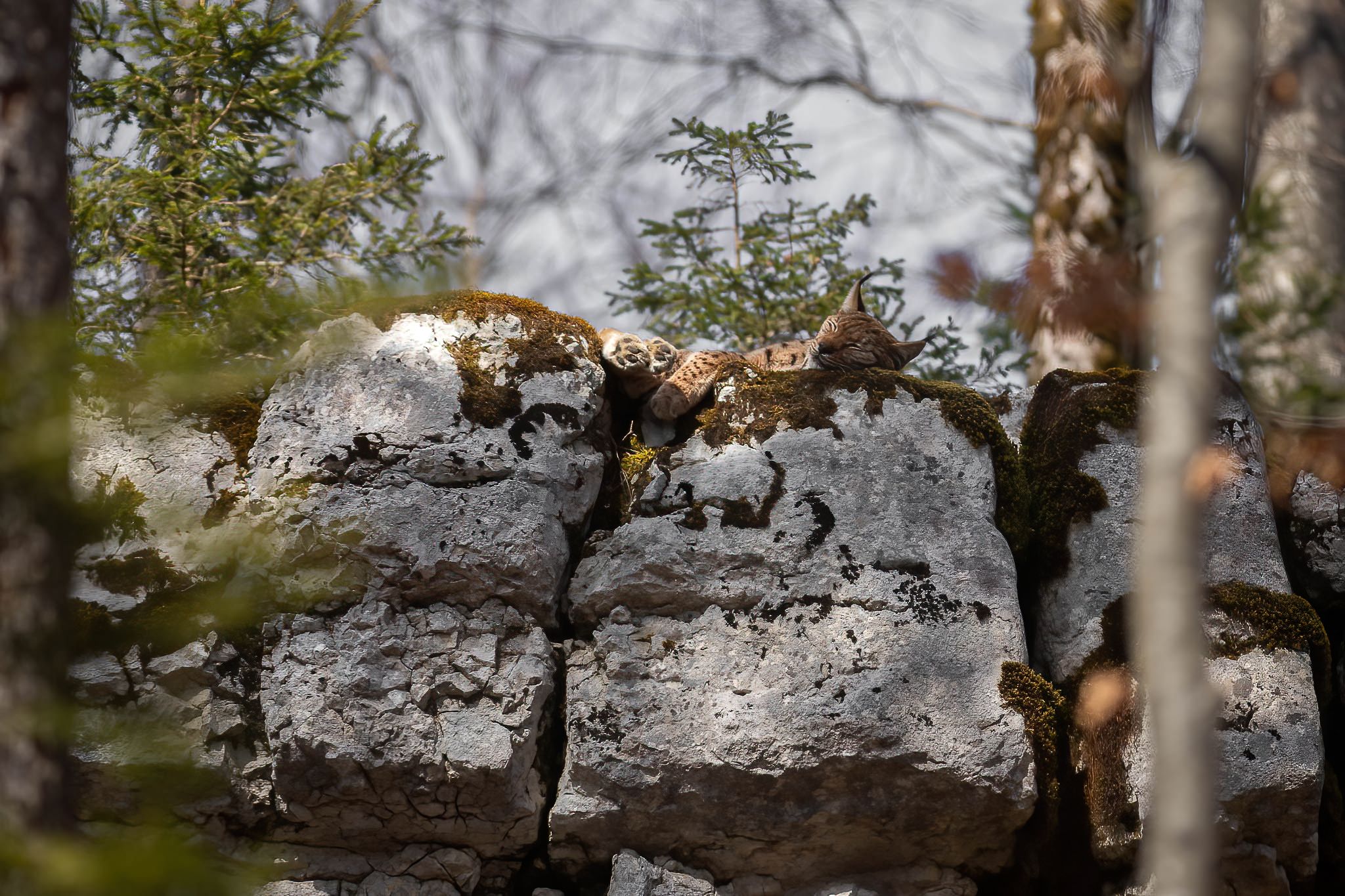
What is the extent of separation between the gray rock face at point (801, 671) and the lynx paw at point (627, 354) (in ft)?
1.81

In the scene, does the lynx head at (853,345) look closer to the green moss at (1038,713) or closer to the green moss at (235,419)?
the green moss at (1038,713)

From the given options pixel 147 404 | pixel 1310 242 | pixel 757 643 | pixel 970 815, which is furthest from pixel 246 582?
pixel 1310 242

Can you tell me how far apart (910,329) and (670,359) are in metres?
2.74

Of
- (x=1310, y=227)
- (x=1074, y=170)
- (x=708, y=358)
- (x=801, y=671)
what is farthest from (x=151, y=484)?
(x=1074, y=170)

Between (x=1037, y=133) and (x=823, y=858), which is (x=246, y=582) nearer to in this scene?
(x=823, y=858)

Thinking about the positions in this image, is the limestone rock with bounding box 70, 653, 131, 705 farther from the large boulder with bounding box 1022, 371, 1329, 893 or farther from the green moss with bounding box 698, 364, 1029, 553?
the large boulder with bounding box 1022, 371, 1329, 893

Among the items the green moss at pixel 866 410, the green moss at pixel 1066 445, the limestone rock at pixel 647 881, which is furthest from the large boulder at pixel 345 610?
the green moss at pixel 1066 445

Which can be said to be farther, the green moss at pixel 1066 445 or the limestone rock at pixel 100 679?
the green moss at pixel 1066 445

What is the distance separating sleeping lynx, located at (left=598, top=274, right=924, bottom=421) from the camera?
16.5 ft

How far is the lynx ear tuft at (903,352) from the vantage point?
5715 mm

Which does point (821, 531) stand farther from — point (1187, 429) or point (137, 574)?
point (137, 574)

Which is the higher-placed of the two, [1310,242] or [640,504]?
[1310,242]

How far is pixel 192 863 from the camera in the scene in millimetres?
2125

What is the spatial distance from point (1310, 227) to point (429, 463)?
3986mm
